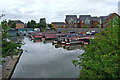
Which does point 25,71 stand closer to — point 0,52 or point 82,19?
point 0,52

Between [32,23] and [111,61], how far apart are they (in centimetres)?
8251

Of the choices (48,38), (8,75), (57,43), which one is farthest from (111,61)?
(48,38)

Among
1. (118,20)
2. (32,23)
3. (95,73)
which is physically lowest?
(95,73)

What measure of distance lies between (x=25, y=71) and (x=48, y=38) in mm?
28589

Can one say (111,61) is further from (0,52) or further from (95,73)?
(0,52)

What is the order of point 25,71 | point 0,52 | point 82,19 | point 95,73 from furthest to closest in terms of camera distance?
1. point 82,19
2. point 25,71
3. point 0,52
4. point 95,73

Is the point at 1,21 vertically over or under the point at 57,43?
over

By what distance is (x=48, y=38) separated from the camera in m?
41.7

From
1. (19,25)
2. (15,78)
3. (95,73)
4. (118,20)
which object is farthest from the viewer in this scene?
(19,25)

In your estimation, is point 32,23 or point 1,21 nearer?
point 1,21

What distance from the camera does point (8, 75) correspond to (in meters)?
10.0

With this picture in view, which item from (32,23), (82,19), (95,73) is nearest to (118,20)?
(95,73)

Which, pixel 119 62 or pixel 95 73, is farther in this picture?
pixel 95 73

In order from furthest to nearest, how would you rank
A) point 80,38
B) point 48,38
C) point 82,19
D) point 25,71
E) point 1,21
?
point 82,19 → point 48,38 → point 80,38 → point 25,71 → point 1,21
